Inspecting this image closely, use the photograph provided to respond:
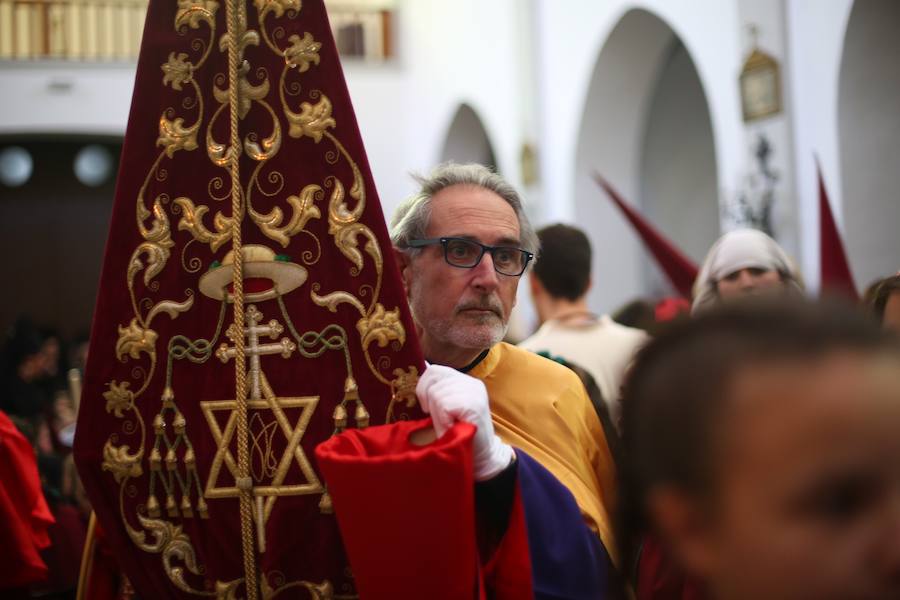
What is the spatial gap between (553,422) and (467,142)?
11222mm

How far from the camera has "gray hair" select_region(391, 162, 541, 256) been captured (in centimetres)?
223

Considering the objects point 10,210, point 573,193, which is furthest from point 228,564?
point 10,210

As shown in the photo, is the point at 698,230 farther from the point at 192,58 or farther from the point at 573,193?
the point at 192,58

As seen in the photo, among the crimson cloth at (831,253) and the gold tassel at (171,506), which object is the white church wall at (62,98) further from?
the gold tassel at (171,506)

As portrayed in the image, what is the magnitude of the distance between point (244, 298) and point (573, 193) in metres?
7.81

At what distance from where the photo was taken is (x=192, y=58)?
68.2 inches

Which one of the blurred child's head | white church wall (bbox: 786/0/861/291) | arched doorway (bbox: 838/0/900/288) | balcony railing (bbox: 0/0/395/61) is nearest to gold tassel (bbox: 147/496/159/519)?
the blurred child's head

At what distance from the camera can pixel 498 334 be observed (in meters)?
2.10

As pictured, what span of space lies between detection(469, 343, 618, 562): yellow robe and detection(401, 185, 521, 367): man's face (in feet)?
0.32

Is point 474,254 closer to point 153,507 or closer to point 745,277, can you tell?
point 153,507

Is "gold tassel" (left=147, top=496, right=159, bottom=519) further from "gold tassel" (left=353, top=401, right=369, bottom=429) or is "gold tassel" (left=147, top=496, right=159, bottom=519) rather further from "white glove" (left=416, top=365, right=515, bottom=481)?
"white glove" (left=416, top=365, right=515, bottom=481)

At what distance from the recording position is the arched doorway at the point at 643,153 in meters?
9.00

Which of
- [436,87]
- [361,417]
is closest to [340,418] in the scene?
[361,417]

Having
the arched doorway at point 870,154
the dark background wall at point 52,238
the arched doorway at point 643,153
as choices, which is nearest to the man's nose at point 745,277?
the arched doorway at point 870,154
